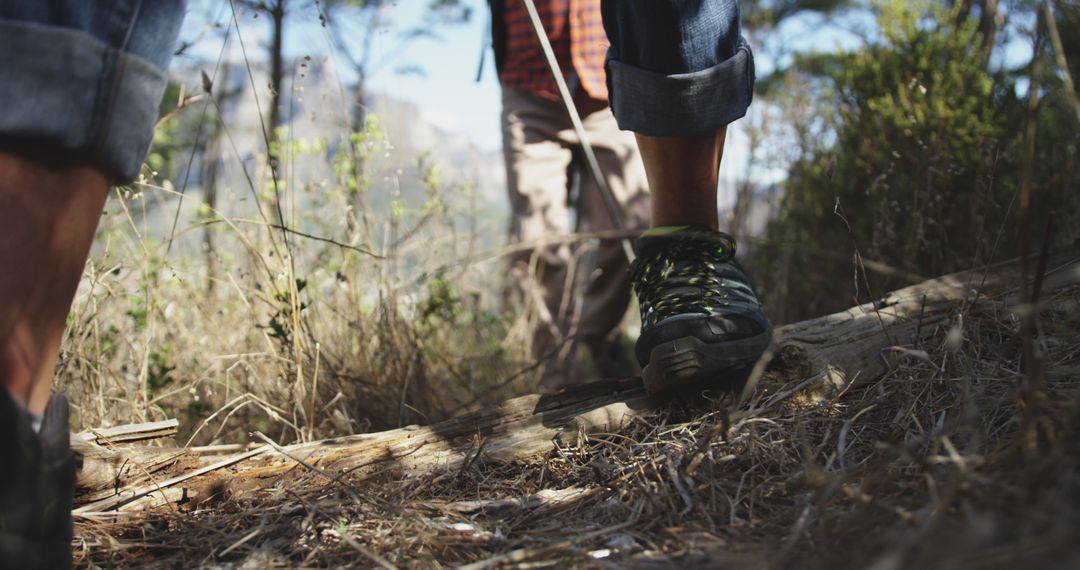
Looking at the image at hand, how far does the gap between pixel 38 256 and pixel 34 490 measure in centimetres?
28

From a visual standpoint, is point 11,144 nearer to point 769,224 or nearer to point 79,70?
point 79,70

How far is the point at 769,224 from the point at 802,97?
0.96 meters

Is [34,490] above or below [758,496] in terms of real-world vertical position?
above

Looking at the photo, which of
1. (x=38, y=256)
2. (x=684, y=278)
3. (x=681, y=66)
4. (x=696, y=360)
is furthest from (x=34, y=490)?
(x=681, y=66)

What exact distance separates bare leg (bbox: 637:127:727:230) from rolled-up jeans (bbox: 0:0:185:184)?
934mm

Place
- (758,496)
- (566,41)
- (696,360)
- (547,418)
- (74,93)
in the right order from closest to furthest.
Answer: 1. (74,93)
2. (758,496)
3. (696,360)
4. (547,418)
5. (566,41)

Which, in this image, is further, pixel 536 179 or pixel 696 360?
pixel 536 179

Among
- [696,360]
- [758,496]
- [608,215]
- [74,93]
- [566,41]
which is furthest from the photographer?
[608,215]

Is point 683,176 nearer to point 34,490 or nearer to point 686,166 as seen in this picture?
point 686,166

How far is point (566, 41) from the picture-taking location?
2988 millimetres

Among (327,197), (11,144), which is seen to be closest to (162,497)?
(11,144)

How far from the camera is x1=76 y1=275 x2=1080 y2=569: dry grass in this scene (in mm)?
708

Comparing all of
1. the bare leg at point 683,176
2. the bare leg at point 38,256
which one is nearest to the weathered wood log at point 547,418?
the bare leg at point 683,176

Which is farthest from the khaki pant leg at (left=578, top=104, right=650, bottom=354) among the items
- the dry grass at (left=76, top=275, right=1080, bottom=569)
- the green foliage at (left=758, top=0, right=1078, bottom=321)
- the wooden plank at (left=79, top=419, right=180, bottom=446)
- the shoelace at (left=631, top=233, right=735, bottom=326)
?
the wooden plank at (left=79, top=419, right=180, bottom=446)
